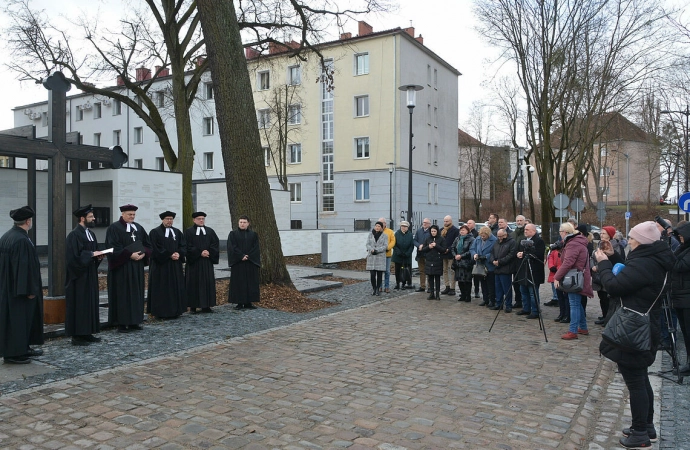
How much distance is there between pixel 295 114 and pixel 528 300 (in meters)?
31.2

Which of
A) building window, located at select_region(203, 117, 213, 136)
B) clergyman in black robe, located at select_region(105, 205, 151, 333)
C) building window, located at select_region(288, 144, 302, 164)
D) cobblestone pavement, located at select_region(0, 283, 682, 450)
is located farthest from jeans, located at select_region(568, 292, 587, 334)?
building window, located at select_region(203, 117, 213, 136)

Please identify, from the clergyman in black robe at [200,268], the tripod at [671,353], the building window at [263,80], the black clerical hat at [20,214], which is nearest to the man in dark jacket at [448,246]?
the clergyman in black robe at [200,268]

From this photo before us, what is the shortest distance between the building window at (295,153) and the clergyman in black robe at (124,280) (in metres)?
35.5

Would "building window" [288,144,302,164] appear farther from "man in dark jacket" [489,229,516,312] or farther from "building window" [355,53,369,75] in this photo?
"man in dark jacket" [489,229,516,312]

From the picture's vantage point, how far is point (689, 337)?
7.09 meters

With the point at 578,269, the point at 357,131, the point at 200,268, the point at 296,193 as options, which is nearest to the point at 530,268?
the point at 578,269

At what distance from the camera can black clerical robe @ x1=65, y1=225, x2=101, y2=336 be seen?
7.91 m

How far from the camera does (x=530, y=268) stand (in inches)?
437

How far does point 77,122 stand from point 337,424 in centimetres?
5799

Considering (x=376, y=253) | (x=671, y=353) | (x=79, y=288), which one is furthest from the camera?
(x=376, y=253)

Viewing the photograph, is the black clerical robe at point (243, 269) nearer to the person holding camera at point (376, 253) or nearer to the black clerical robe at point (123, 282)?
the black clerical robe at point (123, 282)

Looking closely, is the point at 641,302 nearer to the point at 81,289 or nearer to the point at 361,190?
the point at 81,289

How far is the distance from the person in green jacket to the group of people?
469 cm

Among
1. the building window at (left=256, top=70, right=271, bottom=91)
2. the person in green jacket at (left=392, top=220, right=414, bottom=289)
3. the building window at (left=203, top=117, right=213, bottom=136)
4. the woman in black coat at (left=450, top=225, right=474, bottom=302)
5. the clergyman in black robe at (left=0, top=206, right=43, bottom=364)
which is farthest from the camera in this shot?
the building window at (left=203, top=117, right=213, bottom=136)
